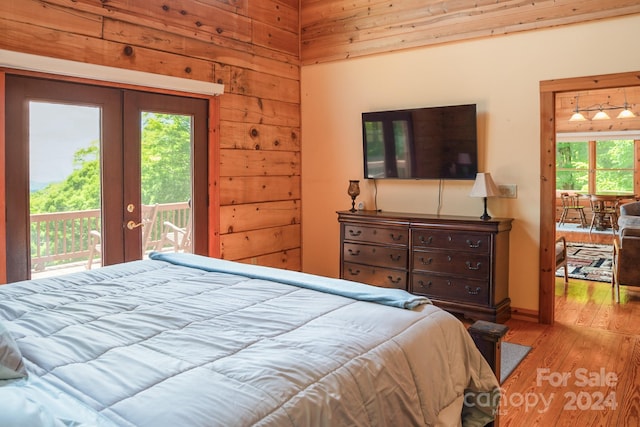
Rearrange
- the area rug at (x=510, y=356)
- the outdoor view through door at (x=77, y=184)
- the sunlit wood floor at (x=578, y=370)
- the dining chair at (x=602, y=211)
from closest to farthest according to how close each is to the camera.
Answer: the sunlit wood floor at (x=578, y=370) < the area rug at (x=510, y=356) < the outdoor view through door at (x=77, y=184) < the dining chair at (x=602, y=211)

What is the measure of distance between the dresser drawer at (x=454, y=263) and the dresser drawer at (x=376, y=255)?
0.14 m

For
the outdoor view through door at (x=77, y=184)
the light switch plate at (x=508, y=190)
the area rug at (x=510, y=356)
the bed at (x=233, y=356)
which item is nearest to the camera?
the bed at (x=233, y=356)

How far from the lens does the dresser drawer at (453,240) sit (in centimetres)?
404

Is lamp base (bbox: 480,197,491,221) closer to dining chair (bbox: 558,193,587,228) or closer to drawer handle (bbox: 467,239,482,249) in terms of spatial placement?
drawer handle (bbox: 467,239,482,249)

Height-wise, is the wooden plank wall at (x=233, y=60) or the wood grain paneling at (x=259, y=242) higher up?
the wooden plank wall at (x=233, y=60)

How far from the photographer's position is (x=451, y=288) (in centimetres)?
421

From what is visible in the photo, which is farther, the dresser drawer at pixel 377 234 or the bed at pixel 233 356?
the dresser drawer at pixel 377 234

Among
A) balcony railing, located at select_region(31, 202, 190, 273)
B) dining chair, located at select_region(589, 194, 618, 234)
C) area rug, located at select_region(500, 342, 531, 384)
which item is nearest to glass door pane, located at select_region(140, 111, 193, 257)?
balcony railing, located at select_region(31, 202, 190, 273)

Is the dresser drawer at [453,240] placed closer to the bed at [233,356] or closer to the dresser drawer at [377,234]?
the dresser drawer at [377,234]

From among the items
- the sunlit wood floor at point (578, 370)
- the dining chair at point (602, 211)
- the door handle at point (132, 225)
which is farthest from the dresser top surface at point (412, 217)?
the dining chair at point (602, 211)

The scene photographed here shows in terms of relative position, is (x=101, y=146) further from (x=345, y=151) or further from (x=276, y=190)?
(x=345, y=151)

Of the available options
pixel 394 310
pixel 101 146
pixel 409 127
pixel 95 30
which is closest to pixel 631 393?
pixel 394 310

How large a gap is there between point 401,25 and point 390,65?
38 cm

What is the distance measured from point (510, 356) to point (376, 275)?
147cm
